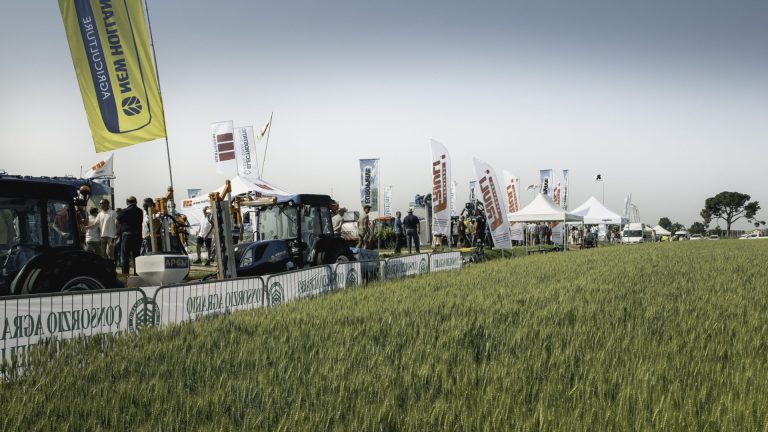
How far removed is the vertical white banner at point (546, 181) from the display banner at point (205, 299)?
30326mm

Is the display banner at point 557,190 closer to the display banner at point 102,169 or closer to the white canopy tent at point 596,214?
the white canopy tent at point 596,214

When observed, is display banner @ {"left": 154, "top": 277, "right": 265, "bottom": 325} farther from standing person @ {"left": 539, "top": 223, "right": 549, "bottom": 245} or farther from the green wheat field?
standing person @ {"left": 539, "top": 223, "right": 549, "bottom": 245}

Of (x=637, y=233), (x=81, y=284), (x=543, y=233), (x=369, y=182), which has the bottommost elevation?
(x=637, y=233)

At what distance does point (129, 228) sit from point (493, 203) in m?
11.6

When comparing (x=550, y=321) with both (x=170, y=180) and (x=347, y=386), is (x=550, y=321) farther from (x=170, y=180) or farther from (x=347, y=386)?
(x=170, y=180)

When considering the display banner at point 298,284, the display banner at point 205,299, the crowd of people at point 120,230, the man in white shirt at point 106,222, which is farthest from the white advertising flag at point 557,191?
the display banner at point 205,299

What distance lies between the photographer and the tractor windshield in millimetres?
11055

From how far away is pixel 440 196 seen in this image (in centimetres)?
1988

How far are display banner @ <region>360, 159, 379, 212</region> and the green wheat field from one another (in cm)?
2025

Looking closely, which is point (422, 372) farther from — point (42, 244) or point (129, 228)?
point (129, 228)

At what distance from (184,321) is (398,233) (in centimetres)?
1542

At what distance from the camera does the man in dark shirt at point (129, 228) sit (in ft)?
37.1

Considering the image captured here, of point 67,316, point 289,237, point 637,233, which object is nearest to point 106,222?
point 289,237

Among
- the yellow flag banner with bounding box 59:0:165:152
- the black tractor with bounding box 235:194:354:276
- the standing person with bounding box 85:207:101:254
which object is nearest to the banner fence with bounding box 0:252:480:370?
the black tractor with bounding box 235:194:354:276
